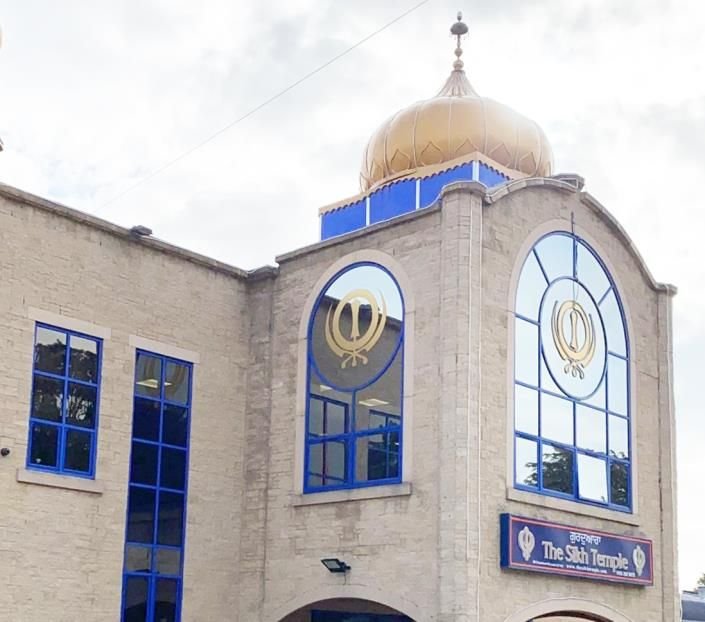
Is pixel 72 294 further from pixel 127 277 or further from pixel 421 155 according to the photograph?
pixel 421 155

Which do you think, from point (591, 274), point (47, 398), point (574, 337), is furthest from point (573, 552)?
point (47, 398)

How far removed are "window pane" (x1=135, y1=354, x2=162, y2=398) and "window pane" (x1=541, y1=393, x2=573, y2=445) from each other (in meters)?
6.10

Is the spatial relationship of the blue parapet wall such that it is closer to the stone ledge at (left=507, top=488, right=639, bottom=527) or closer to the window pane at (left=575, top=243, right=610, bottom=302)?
→ the window pane at (left=575, top=243, right=610, bottom=302)

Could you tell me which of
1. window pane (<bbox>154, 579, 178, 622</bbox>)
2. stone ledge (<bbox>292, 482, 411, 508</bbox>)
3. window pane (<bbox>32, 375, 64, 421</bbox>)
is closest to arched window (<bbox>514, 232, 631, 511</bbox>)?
stone ledge (<bbox>292, 482, 411, 508</bbox>)

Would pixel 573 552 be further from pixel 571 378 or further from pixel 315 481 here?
pixel 315 481

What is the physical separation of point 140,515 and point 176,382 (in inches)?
87.6

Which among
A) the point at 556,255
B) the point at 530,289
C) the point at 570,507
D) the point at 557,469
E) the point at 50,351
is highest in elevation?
the point at 556,255

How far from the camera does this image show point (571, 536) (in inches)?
716

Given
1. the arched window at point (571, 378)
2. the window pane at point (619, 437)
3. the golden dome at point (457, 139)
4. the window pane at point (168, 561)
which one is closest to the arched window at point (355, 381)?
the arched window at point (571, 378)

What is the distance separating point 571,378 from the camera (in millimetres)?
19391

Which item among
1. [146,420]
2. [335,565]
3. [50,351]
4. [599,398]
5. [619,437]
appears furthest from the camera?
[619,437]

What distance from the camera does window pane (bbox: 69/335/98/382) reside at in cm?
1789

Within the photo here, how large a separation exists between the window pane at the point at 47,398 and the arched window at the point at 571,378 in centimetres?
680

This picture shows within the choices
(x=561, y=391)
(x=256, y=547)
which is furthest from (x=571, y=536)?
(x=256, y=547)
